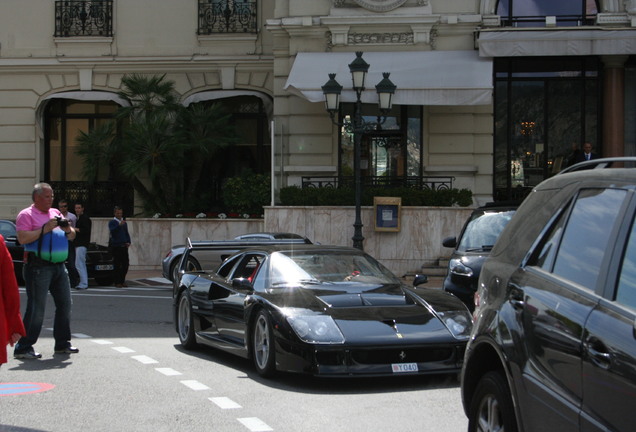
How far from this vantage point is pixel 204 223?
25375 millimetres

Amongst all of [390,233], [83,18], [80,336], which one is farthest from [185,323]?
[83,18]

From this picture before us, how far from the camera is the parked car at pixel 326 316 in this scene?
329 inches

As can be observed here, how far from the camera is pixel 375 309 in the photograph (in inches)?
350

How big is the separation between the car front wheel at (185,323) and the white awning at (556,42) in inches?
533

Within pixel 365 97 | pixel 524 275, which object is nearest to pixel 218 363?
pixel 524 275

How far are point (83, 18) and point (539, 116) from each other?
13833 millimetres

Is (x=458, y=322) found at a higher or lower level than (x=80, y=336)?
higher

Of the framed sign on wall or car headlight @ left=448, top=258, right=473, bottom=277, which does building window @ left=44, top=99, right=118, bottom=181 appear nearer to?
the framed sign on wall

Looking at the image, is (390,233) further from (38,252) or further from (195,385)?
(195,385)

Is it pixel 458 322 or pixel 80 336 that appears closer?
pixel 458 322

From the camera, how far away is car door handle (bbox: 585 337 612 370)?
370cm

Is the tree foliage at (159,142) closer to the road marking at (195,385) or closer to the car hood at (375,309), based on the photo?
the car hood at (375,309)

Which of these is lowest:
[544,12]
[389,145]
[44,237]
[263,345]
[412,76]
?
[263,345]

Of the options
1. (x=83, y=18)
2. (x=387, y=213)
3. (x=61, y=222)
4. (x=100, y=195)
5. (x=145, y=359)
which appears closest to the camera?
(x=61, y=222)
